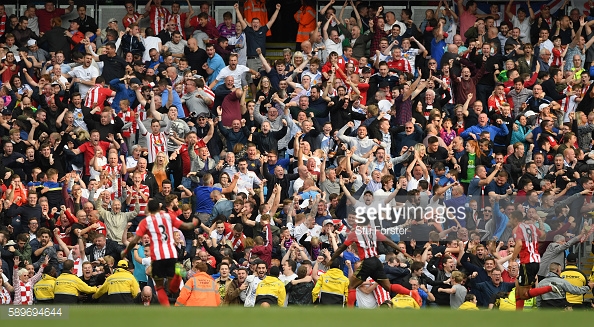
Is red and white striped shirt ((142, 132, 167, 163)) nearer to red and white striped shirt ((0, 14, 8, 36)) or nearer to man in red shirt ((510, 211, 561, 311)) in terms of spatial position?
red and white striped shirt ((0, 14, 8, 36))

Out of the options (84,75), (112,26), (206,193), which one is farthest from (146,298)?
(112,26)

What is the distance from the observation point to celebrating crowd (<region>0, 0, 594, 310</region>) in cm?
1875

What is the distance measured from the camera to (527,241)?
19172 millimetres

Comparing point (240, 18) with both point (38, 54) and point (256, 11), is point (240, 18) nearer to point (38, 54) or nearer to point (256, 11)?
point (256, 11)

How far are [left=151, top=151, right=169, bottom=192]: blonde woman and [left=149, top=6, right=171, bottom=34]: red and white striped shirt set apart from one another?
455 cm

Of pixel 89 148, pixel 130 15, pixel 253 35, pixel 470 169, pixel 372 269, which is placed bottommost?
pixel 372 269

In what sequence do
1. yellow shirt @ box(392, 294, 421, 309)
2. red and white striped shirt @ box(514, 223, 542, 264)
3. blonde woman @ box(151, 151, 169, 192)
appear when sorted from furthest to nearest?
blonde woman @ box(151, 151, 169, 192) < red and white striped shirt @ box(514, 223, 542, 264) < yellow shirt @ box(392, 294, 421, 309)

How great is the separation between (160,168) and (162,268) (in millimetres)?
5173

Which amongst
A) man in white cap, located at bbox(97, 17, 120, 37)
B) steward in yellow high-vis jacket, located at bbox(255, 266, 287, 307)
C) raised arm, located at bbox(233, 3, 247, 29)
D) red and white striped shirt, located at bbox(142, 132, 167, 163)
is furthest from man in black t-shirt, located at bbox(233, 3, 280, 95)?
steward in yellow high-vis jacket, located at bbox(255, 266, 287, 307)

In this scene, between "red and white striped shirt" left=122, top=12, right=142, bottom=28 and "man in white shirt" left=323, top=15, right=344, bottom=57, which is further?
"red and white striped shirt" left=122, top=12, right=142, bottom=28

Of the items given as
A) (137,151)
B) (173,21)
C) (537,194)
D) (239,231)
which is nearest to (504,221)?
(537,194)

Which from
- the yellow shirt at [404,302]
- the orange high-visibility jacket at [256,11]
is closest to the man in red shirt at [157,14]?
the orange high-visibility jacket at [256,11]

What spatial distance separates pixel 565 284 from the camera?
18484mm

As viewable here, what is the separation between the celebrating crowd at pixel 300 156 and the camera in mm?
18750
